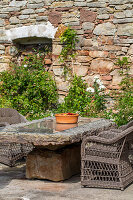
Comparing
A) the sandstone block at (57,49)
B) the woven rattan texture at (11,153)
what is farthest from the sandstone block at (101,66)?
the woven rattan texture at (11,153)

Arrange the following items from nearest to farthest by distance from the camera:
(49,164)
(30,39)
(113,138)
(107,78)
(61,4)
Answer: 1. (113,138)
2. (49,164)
3. (107,78)
4. (61,4)
5. (30,39)

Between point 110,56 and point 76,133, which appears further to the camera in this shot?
point 110,56

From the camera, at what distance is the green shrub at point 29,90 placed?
7227mm

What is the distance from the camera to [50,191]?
3.70 m

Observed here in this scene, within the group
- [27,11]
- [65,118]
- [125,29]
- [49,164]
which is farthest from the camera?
[27,11]

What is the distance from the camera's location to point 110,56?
6.93m

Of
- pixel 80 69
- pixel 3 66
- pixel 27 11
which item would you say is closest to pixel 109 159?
pixel 80 69

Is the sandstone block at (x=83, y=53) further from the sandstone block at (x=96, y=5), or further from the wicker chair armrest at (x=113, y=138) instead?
the wicker chair armrest at (x=113, y=138)

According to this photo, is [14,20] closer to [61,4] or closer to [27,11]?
[27,11]

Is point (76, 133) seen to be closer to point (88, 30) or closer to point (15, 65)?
point (88, 30)

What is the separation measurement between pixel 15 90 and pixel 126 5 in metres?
2.84

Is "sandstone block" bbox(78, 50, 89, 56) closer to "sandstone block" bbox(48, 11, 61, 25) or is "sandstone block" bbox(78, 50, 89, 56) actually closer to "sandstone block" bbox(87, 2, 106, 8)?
"sandstone block" bbox(48, 11, 61, 25)

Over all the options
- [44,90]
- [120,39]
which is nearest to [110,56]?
[120,39]

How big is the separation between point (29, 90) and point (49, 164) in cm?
344
